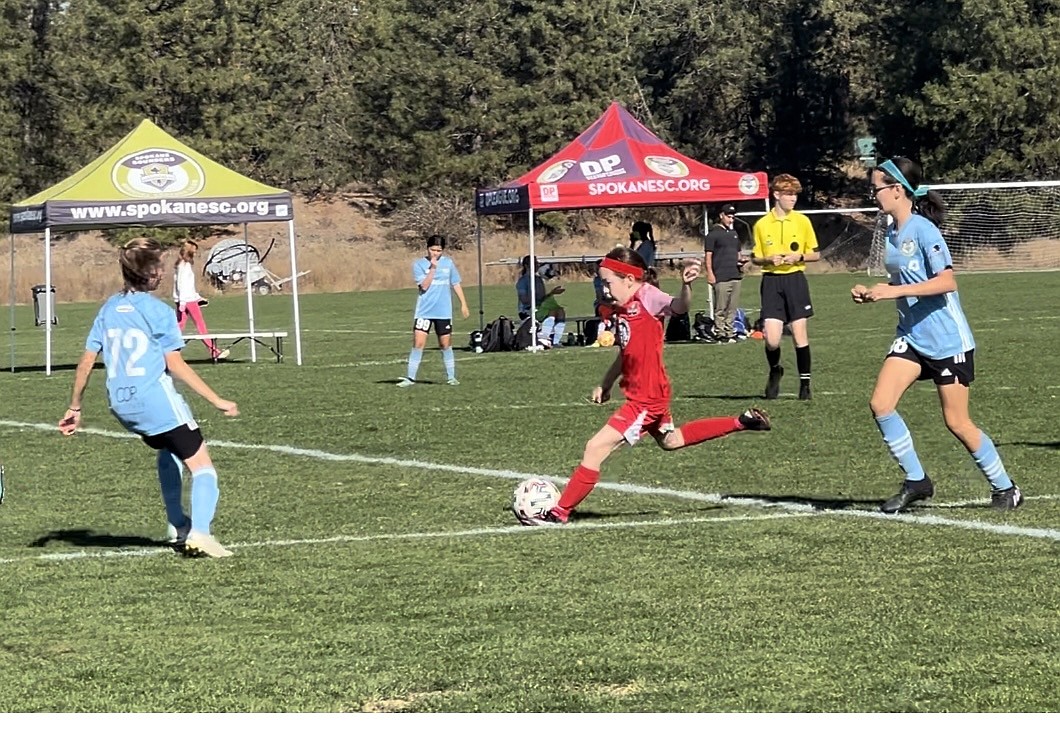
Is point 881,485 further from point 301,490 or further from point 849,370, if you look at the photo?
point 849,370

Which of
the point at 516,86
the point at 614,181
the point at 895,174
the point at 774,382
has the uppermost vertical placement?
the point at 516,86

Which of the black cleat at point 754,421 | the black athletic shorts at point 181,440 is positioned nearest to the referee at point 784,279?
the black cleat at point 754,421

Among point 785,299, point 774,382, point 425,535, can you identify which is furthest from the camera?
point 774,382

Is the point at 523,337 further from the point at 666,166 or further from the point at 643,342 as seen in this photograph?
the point at 643,342

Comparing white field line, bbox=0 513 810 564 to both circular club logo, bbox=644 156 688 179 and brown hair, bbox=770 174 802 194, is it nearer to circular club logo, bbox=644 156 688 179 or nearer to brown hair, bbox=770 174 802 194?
brown hair, bbox=770 174 802 194

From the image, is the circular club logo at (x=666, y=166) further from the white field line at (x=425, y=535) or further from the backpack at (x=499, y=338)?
the white field line at (x=425, y=535)

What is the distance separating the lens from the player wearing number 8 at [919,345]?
9.43m

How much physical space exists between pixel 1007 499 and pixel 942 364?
78 centimetres

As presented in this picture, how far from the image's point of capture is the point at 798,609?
23.3 ft

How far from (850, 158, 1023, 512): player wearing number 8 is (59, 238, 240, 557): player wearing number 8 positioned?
3.27 metres

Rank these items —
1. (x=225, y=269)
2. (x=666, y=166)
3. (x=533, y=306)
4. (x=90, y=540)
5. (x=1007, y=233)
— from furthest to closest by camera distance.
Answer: (x=225, y=269), (x=1007, y=233), (x=666, y=166), (x=533, y=306), (x=90, y=540)

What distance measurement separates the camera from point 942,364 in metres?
9.45

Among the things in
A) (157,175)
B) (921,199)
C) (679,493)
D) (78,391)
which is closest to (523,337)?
(157,175)
